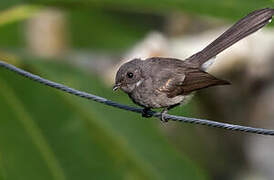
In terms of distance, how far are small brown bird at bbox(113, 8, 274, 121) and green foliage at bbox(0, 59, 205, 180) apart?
1.68 metres

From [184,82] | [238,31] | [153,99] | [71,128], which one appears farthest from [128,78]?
[71,128]

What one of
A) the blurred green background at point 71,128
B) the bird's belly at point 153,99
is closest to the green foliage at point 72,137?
the blurred green background at point 71,128

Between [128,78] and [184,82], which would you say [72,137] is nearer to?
[128,78]

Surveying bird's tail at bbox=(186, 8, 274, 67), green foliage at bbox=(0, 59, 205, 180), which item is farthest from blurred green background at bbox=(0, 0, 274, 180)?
bird's tail at bbox=(186, 8, 274, 67)

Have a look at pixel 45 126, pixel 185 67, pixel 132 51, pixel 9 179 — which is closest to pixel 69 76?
pixel 45 126

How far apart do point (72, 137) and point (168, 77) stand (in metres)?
1.96

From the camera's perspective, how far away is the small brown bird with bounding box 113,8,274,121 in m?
4.31

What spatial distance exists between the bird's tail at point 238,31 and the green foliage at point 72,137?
1.65 metres

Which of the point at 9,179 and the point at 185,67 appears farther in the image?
the point at 9,179

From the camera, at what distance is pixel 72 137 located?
6.15 metres

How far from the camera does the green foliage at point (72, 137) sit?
6.00 metres

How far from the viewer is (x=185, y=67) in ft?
14.9

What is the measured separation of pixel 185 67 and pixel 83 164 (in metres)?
2.04

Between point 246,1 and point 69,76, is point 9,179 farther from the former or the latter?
point 246,1
